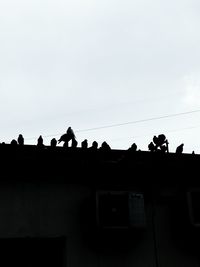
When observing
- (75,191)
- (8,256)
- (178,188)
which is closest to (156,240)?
(178,188)

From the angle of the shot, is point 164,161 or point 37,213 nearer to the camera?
point 37,213

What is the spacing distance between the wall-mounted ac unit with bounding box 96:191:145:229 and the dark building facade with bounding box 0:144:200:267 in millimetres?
16

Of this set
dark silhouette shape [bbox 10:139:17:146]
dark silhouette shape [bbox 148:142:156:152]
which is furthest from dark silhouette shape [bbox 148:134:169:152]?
dark silhouette shape [bbox 10:139:17:146]

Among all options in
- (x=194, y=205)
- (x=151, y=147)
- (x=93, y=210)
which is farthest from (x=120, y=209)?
(x=194, y=205)

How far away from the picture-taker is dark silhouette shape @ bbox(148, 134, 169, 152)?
Answer: 7637 mm

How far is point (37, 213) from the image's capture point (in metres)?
7.15

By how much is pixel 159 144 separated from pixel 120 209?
1307 millimetres

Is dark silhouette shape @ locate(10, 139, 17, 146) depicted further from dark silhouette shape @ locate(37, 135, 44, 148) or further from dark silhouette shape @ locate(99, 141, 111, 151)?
dark silhouette shape @ locate(99, 141, 111, 151)

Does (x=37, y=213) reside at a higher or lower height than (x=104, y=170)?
lower

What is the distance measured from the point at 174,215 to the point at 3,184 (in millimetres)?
2901

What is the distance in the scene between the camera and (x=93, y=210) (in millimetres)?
7156

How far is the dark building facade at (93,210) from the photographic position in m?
7.08

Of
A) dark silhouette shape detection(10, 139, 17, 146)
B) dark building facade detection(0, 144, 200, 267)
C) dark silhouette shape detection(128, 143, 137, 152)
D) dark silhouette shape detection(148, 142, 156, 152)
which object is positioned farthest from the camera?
dark silhouette shape detection(148, 142, 156, 152)

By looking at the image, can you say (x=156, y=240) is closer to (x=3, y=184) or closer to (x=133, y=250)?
(x=133, y=250)
